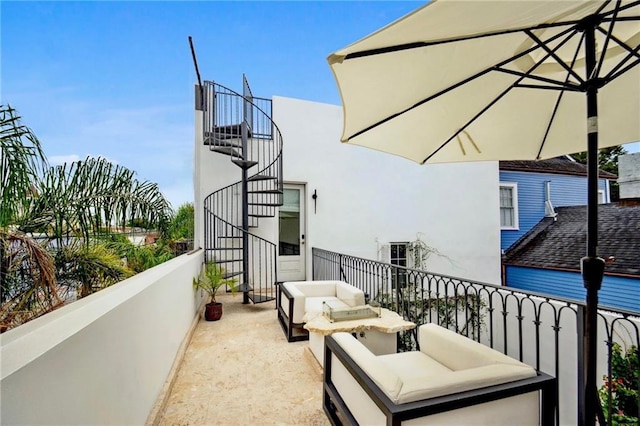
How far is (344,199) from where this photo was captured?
683cm

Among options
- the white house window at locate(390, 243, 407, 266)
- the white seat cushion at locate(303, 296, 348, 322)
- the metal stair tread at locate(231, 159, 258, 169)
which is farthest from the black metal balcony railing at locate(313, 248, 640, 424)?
the metal stair tread at locate(231, 159, 258, 169)

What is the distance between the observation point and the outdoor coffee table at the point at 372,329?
257 cm

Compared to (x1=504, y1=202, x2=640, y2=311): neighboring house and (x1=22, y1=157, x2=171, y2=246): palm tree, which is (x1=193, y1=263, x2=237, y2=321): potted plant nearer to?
(x1=22, y1=157, x2=171, y2=246): palm tree

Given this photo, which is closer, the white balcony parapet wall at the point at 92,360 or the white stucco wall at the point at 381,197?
the white balcony parapet wall at the point at 92,360

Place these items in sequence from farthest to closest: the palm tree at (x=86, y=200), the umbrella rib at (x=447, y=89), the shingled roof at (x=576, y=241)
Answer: the shingled roof at (x=576, y=241)
the palm tree at (x=86, y=200)
the umbrella rib at (x=447, y=89)

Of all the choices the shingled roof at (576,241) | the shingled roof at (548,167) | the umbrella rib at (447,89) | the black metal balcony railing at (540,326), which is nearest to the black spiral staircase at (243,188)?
the black metal balcony railing at (540,326)

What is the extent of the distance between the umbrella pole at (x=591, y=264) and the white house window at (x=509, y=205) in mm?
8731

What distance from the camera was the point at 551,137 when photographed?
231 centimetres

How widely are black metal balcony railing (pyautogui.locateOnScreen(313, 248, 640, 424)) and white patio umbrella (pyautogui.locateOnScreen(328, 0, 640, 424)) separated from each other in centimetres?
47

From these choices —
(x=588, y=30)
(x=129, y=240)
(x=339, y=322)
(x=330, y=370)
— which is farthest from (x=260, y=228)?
(x=588, y=30)

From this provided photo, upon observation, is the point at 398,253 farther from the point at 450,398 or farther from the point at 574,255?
the point at 450,398

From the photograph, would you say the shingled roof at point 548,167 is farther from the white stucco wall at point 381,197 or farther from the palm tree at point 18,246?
the palm tree at point 18,246

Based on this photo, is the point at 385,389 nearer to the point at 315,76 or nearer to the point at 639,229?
the point at 315,76

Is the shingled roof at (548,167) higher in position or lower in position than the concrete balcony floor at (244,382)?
higher
